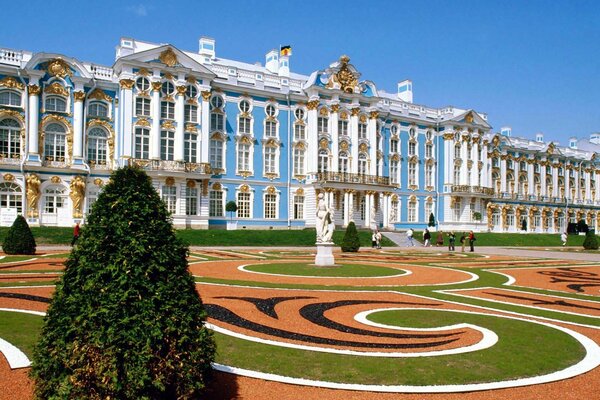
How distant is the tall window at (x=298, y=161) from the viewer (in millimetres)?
51500

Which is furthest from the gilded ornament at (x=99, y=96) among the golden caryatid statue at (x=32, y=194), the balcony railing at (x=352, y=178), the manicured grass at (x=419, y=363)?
the manicured grass at (x=419, y=363)

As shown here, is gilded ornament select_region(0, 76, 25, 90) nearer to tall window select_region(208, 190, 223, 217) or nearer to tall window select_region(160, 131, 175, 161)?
tall window select_region(160, 131, 175, 161)

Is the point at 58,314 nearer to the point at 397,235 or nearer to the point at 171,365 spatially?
the point at 171,365

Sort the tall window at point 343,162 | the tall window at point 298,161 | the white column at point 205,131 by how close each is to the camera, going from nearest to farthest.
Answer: the white column at point 205,131
the tall window at point 298,161
the tall window at point 343,162

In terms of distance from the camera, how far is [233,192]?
4778 cm

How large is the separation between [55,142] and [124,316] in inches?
1596

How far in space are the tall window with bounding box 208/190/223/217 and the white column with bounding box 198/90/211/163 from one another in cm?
330

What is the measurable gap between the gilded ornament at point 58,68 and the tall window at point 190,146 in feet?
33.4

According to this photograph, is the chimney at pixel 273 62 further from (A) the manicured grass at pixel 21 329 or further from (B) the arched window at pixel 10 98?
(A) the manicured grass at pixel 21 329

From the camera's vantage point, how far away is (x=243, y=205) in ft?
158

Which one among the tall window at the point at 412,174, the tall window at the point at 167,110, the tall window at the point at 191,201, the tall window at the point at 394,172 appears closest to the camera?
the tall window at the point at 167,110

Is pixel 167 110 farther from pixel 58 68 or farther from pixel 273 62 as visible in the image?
pixel 273 62

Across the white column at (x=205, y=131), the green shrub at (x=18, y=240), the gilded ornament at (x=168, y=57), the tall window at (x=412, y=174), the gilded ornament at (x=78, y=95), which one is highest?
the gilded ornament at (x=168, y=57)

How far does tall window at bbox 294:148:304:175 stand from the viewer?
51.5m
